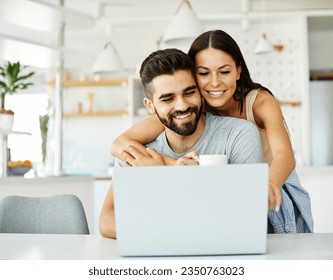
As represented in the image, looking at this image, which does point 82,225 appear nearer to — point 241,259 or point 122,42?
point 241,259

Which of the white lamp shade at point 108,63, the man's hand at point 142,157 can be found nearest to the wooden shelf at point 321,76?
the white lamp shade at point 108,63

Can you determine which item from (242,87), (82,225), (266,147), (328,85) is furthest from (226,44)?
(328,85)

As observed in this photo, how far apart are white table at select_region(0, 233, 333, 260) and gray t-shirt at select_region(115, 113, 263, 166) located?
0.44 m

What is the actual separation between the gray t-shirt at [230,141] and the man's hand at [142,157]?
0.13 m

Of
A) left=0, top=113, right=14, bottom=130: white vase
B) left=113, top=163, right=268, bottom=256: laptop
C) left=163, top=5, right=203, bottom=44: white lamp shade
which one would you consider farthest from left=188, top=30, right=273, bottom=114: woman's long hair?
left=163, top=5, right=203, bottom=44: white lamp shade

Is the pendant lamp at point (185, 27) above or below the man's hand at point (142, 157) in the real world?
above

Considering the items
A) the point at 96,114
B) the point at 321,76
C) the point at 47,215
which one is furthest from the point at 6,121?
the point at 321,76

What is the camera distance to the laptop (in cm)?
111

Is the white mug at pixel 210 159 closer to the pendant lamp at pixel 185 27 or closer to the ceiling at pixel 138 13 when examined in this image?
the pendant lamp at pixel 185 27

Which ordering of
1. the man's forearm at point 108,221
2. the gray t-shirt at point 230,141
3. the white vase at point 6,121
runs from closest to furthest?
1. the man's forearm at point 108,221
2. the gray t-shirt at point 230,141
3. the white vase at point 6,121

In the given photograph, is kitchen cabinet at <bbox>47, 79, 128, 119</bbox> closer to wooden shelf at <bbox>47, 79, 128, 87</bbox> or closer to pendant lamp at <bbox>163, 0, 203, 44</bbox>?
wooden shelf at <bbox>47, 79, 128, 87</bbox>

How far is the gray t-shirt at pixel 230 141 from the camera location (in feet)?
6.23
